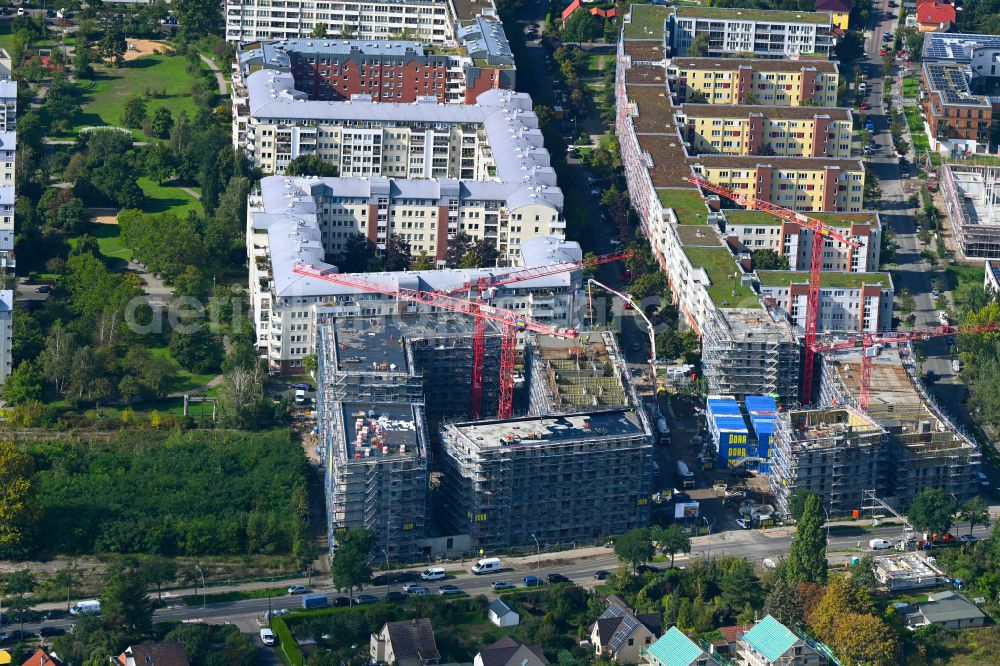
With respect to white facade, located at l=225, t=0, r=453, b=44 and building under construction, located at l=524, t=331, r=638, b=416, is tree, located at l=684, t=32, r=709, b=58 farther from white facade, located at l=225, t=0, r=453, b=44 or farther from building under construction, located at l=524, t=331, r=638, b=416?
building under construction, located at l=524, t=331, r=638, b=416

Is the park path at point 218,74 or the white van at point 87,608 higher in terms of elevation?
the park path at point 218,74

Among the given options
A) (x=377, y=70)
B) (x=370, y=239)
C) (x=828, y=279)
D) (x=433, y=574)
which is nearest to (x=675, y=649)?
(x=433, y=574)

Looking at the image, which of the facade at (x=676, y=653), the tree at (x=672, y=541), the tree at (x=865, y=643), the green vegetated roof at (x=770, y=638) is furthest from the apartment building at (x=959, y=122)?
the facade at (x=676, y=653)

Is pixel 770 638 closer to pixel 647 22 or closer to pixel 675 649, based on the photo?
pixel 675 649

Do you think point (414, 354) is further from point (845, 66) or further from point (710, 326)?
point (845, 66)

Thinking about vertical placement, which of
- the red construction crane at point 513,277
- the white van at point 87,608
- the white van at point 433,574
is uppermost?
the red construction crane at point 513,277

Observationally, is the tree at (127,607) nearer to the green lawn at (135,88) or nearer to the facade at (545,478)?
the facade at (545,478)

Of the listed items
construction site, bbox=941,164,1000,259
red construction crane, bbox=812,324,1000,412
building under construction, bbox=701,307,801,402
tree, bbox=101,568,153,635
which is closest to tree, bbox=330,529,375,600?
tree, bbox=101,568,153,635
